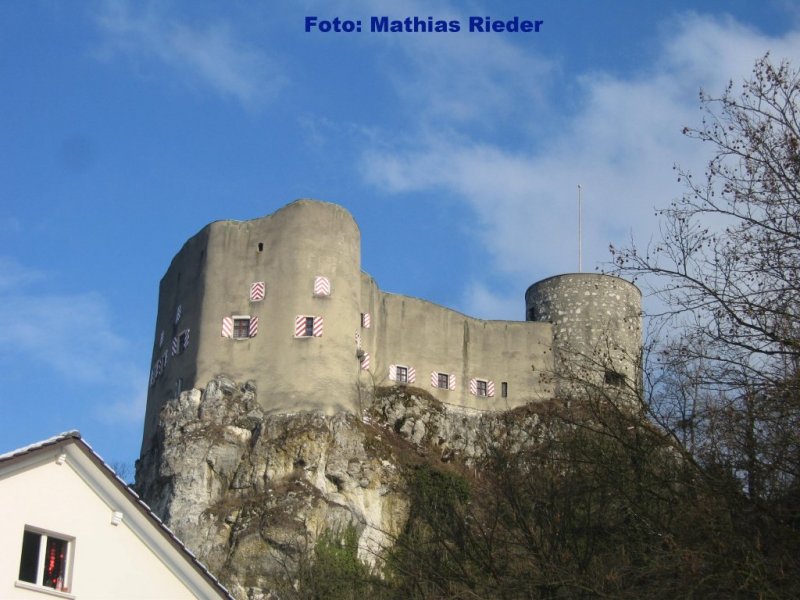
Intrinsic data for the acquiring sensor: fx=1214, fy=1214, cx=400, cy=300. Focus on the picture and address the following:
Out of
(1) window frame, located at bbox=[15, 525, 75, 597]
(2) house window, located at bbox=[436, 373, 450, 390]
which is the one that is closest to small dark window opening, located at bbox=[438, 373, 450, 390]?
(2) house window, located at bbox=[436, 373, 450, 390]

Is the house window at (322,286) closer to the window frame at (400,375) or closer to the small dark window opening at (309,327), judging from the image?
the small dark window opening at (309,327)

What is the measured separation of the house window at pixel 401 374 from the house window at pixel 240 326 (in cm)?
581

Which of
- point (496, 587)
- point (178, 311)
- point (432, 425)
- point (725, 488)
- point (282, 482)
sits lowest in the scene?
point (496, 587)

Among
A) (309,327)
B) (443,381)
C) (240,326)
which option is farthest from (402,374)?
(240,326)

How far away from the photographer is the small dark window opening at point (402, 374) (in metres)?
39.0

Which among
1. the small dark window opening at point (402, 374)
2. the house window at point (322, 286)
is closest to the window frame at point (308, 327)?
the house window at point (322, 286)

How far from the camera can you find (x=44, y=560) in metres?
14.1

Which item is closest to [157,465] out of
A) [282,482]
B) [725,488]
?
[282,482]

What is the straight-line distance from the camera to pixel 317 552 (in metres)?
29.6

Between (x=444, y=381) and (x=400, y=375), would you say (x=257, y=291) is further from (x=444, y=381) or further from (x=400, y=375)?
(x=444, y=381)

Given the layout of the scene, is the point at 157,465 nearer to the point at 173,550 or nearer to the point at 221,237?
the point at 221,237

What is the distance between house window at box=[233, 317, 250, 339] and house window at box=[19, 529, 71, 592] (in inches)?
834

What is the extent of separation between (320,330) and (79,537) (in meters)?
21.0

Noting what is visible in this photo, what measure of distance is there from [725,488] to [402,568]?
6.05 metres
